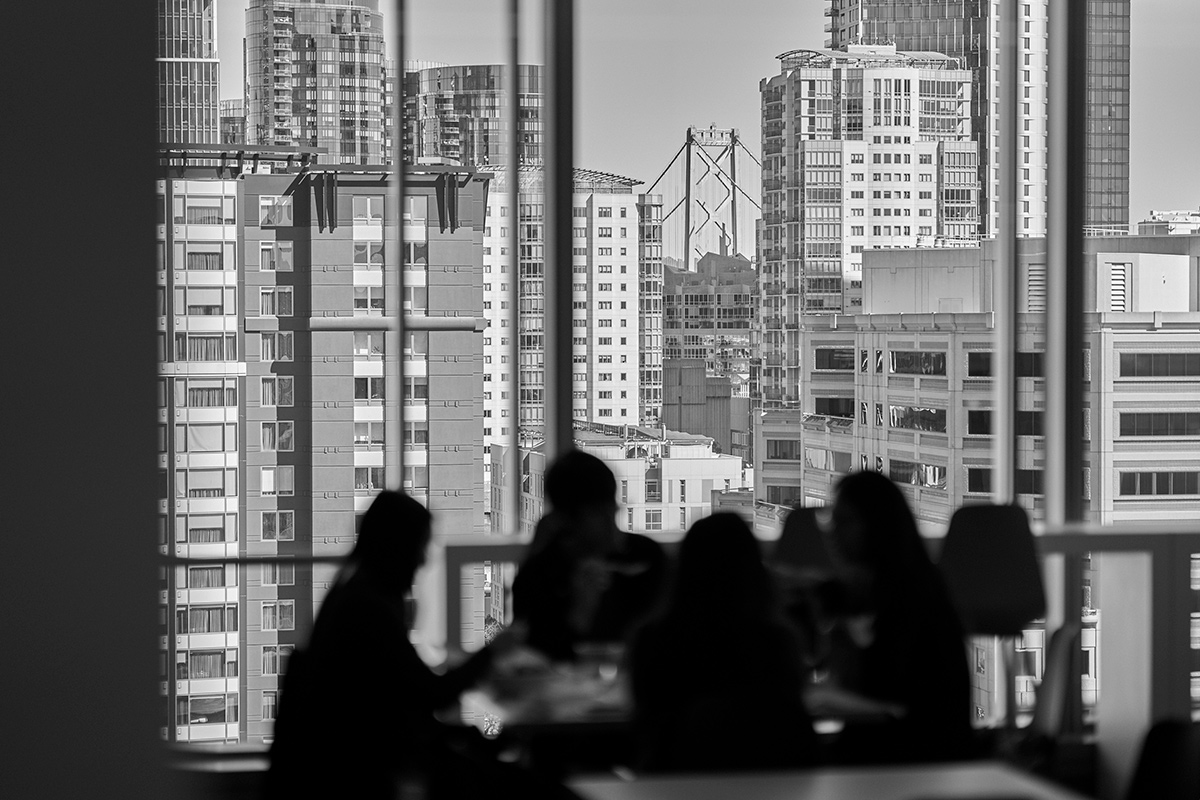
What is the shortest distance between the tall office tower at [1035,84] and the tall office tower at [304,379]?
2193 millimetres

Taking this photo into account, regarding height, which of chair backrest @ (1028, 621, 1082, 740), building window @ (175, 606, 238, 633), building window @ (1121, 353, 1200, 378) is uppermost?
building window @ (1121, 353, 1200, 378)

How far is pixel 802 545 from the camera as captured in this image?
466 cm

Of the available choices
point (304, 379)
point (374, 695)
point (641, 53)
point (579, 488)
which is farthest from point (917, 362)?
point (374, 695)

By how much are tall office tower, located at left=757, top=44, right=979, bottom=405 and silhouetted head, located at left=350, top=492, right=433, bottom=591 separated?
2917 mm

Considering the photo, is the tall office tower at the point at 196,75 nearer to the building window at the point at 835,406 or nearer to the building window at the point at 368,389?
the building window at the point at 368,389

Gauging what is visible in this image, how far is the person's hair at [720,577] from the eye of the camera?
2922 millimetres

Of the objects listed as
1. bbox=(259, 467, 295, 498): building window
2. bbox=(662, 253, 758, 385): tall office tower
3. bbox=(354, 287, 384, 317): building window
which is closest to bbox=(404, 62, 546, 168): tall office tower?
bbox=(354, 287, 384, 317): building window

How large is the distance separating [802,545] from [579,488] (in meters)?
1.23

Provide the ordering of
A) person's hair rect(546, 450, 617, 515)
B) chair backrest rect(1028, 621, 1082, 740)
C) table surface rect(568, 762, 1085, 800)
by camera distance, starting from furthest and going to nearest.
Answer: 1. person's hair rect(546, 450, 617, 515)
2. chair backrest rect(1028, 621, 1082, 740)
3. table surface rect(568, 762, 1085, 800)

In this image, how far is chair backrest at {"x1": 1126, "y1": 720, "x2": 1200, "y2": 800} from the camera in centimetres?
214

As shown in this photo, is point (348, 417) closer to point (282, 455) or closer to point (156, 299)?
point (282, 455)

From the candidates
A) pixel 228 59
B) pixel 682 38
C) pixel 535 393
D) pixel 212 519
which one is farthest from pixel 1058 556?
pixel 228 59

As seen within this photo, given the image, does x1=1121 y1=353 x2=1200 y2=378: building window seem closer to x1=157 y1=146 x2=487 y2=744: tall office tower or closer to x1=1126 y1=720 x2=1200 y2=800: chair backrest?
x1=157 y1=146 x2=487 y2=744: tall office tower

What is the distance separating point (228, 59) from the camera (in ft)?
16.2
